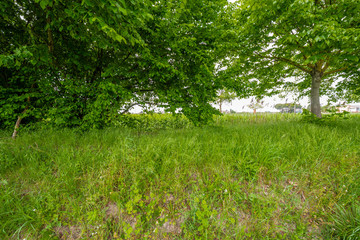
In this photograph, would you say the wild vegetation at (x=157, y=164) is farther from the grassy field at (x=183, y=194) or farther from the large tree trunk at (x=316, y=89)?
the large tree trunk at (x=316, y=89)

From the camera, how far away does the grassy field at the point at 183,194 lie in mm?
1343

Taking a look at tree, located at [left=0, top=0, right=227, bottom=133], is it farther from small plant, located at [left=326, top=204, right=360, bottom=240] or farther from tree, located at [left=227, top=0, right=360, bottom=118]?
small plant, located at [left=326, top=204, right=360, bottom=240]

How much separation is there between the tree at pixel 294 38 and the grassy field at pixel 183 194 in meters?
3.03

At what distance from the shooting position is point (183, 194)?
166 cm

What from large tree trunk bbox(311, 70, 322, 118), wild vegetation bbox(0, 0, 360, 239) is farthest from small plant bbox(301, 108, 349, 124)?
wild vegetation bbox(0, 0, 360, 239)

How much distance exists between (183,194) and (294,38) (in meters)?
5.19

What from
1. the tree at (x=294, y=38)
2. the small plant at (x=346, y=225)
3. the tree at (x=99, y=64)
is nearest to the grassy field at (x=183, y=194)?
the small plant at (x=346, y=225)

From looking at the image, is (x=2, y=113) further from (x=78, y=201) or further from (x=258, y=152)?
(x=258, y=152)

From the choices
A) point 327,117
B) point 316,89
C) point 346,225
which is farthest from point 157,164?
point 316,89

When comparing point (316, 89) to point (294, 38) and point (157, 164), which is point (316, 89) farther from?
point (157, 164)

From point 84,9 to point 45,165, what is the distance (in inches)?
109

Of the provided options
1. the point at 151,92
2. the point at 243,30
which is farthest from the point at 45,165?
the point at 243,30

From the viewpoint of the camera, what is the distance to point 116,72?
367 centimetres

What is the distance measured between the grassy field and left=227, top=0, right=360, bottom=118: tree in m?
3.03
